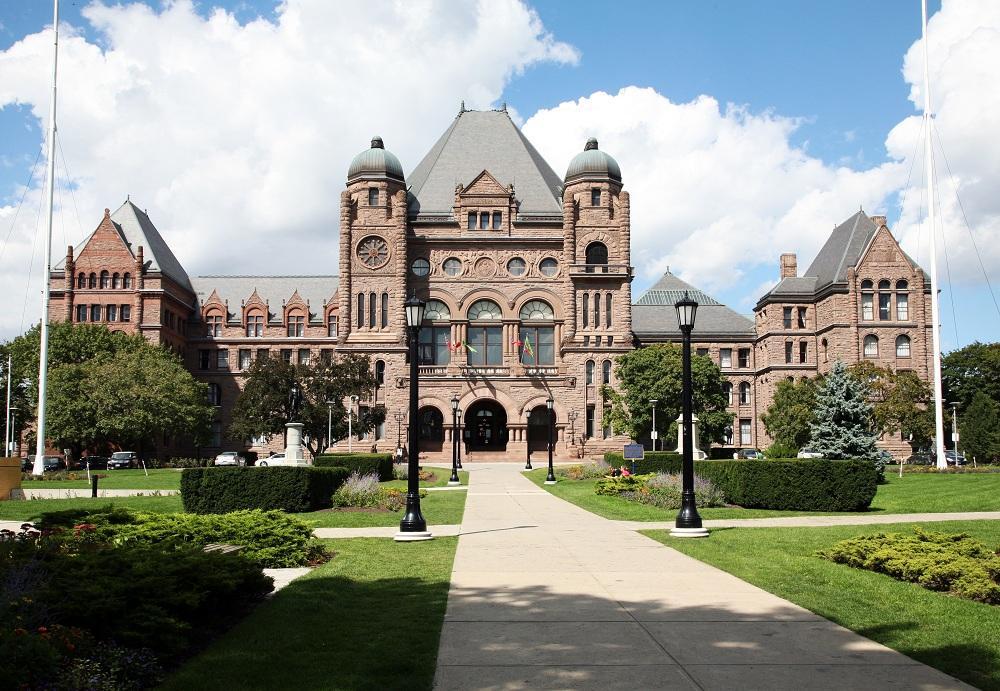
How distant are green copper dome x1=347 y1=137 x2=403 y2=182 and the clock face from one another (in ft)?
18.1

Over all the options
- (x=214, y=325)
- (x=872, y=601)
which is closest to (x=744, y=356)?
(x=214, y=325)

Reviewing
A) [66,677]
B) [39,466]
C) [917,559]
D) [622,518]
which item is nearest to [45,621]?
[66,677]

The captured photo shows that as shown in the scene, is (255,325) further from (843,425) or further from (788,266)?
(843,425)

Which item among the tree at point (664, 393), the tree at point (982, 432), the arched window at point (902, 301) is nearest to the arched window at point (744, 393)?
the arched window at point (902, 301)

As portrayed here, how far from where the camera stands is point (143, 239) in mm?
84625

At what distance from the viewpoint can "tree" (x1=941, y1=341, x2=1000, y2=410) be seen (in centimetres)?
8062

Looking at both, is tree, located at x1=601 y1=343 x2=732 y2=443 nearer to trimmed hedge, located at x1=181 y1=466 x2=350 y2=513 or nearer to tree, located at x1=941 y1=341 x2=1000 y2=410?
tree, located at x1=941 y1=341 x2=1000 y2=410

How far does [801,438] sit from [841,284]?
69.4ft

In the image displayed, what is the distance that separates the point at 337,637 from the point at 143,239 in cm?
8269

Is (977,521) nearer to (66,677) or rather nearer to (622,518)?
(622,518)

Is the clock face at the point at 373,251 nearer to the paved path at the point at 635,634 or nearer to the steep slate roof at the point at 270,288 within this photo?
the steep slate roof at the point at 270,288

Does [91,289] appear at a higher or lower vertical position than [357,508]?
A: higher

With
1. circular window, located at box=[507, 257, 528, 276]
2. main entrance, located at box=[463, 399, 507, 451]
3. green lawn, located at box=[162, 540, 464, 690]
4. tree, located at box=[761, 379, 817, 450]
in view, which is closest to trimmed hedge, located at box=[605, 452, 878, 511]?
green lawn, located at box=[162, 540, 464, 690]

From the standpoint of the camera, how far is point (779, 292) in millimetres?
82750
